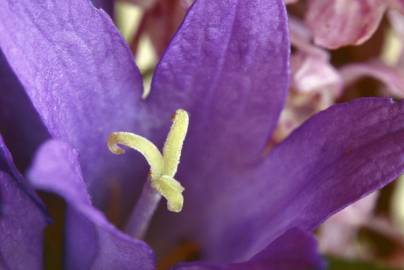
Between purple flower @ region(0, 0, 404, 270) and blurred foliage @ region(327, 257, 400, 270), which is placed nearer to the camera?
purple flower @ region(0, 0, 404, 270)

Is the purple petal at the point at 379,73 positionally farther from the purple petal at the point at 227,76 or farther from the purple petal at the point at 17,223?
the purple petal at the point at 17,223

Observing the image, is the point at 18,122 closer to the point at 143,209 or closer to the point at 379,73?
the point at 143,209

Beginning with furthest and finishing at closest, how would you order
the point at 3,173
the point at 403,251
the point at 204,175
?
the point at 403,251 < the point at 204,175 < the point at 3,173

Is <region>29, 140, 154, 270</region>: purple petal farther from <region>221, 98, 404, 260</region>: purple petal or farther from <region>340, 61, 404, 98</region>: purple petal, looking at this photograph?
<region>340, 61, 404, 98</region>: purple petal

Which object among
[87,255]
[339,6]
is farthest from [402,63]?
[87,255]

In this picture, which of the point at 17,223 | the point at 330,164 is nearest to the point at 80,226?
the point at 17,223

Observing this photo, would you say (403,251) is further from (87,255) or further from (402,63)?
(87,255)

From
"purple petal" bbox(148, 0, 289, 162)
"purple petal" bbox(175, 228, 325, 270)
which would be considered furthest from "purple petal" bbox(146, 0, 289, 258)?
"purple petal" bbox(175, 228, 325, 270)
